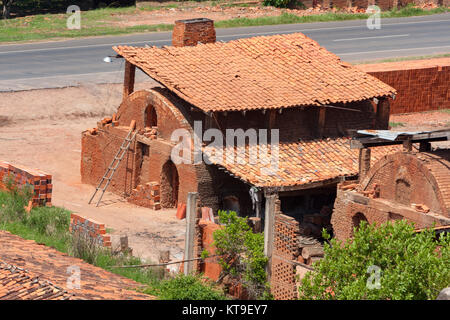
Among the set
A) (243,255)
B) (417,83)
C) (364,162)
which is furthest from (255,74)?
(417,83)

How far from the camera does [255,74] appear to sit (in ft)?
102

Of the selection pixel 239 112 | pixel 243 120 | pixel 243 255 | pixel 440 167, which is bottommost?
pixel 243 255

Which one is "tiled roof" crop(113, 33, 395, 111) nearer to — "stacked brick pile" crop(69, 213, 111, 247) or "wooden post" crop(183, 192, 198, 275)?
"stacked brick pile" crop(69, 213, 111, 247)

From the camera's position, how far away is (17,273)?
57.8 feet

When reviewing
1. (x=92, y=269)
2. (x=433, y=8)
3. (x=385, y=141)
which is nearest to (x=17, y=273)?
(x=92, y=269)

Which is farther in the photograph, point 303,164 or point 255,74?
point 255,74

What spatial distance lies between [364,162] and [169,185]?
21.1 ft

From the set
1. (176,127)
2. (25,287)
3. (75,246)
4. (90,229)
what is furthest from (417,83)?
(25,287)

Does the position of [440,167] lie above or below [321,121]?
above

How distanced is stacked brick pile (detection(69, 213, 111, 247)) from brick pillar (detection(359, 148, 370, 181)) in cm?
719

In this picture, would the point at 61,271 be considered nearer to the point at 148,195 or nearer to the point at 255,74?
the point at 148,195

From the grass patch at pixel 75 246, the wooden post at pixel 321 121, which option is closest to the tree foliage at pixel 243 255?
the grass patch at pixel 75 246

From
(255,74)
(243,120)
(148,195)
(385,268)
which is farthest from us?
(255,74)

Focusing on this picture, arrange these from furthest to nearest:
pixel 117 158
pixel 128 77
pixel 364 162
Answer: pixel 128 77 < pixel 117 158 < pixel 364 162
